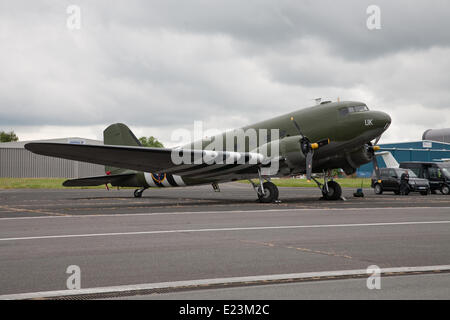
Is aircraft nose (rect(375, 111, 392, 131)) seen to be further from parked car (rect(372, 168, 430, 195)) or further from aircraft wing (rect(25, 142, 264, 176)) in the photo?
parked car (rect(372, 168, 430, 195))

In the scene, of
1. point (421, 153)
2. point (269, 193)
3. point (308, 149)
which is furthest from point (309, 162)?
point (421, 153)

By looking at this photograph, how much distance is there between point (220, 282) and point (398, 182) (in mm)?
29235

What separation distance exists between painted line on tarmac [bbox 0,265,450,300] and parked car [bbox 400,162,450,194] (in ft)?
98.8

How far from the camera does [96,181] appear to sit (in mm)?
23531

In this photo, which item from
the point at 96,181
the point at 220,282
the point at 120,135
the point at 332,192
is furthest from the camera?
the point at 120,135

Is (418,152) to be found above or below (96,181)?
above

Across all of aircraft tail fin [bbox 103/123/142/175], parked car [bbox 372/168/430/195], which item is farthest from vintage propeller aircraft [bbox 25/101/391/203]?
parked car [bbox 372/168/430/195]

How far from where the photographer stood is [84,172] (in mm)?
73125

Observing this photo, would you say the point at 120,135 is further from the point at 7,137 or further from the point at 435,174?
the point at 7,137

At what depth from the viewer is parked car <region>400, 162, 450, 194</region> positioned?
33250 mm

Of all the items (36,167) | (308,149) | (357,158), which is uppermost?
(36,167)

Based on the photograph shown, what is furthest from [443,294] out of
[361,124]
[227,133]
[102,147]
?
[227,133]

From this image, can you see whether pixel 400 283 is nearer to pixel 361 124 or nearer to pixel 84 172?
pixel 361 124
